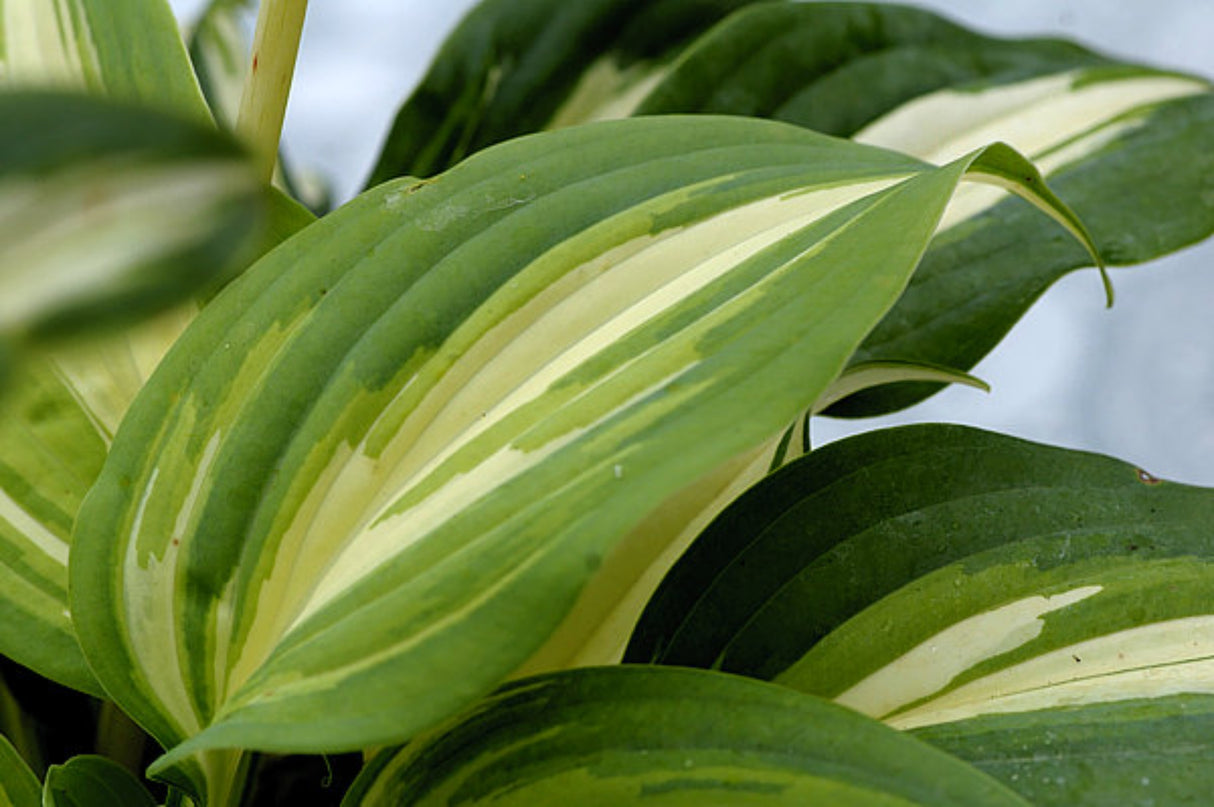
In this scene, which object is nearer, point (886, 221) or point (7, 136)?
point (7, 136)

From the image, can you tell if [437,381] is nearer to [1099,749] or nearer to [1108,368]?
[1099,749]

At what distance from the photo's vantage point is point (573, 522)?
0.23 m

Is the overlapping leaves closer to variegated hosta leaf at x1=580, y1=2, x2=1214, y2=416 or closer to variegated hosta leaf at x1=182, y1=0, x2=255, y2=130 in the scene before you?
variegated hosta leaf at x1=580, y1=2, x2=1214, y2=416

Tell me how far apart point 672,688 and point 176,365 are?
Answer: 16 centimetres

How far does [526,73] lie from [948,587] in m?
0.39

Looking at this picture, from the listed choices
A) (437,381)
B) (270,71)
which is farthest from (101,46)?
(437,381)

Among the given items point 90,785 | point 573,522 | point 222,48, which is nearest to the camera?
point 573,522

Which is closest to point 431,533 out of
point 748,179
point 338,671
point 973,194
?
point 338,671

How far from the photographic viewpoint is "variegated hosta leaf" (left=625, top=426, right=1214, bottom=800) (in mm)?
339

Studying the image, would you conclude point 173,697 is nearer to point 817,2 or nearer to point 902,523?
point 902,523

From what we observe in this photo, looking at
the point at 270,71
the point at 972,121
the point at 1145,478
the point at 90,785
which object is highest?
the point at 972,121

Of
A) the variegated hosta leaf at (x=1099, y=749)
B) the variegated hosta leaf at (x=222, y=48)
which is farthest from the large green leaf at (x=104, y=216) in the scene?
the variegated hosta leaf at (x=222, y=48)

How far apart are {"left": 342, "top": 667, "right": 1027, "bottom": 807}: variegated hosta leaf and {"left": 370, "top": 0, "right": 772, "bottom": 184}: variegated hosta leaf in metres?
0.38

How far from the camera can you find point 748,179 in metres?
0.34
